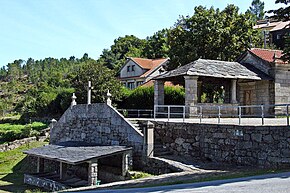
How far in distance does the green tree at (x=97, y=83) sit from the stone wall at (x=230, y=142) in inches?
577

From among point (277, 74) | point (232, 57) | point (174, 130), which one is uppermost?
point (232, 57)

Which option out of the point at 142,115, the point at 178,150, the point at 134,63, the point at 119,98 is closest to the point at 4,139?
the point at 119,98

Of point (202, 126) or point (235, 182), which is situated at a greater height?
point (202, 126)

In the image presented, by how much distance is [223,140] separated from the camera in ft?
45.3

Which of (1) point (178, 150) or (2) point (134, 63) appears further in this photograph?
(2) point (134, 63)

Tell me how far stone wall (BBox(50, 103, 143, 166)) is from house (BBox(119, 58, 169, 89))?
70.0 ft

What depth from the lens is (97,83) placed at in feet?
103

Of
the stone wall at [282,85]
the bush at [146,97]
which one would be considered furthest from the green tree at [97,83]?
the stone wall at [282,85]

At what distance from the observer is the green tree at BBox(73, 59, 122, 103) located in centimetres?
3108

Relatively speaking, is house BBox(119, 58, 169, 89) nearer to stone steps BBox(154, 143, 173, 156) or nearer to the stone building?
the stone building

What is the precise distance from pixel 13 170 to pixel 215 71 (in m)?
15.2

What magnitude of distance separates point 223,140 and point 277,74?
11.4 meters


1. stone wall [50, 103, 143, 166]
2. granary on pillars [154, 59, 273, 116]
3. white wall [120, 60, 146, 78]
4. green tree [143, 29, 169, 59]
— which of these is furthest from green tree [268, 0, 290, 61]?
green tree [143, 29, 169, 59]

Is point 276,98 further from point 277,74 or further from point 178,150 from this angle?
point 178,150
